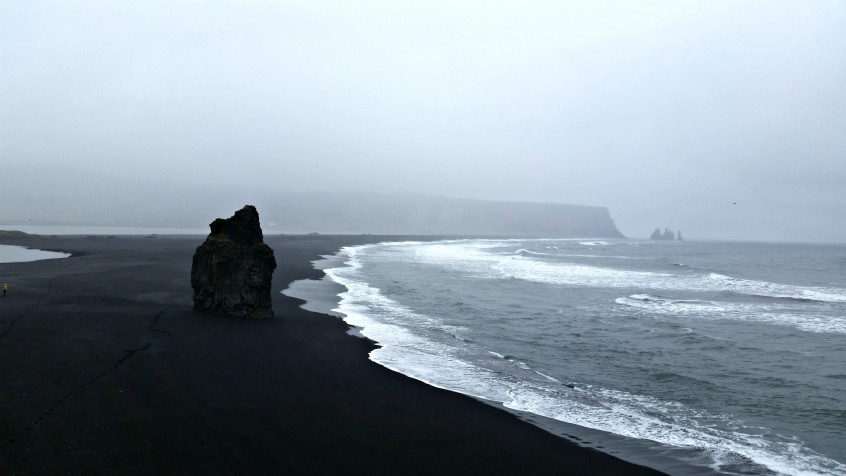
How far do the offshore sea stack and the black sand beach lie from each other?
5.73 feet

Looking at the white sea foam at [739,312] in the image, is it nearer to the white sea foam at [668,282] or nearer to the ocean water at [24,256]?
the white sea foam at [668,282]

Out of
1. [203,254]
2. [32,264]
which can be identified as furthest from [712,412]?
[32,264]

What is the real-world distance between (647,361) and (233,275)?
13376mm

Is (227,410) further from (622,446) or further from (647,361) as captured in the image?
(647,361)

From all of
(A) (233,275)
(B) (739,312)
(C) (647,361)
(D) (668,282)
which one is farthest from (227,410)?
(D) (668,282)

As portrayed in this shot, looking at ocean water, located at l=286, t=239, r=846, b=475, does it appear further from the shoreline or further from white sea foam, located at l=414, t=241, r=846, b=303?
white sea foam, located at l=414, t=241, r=846, b=303

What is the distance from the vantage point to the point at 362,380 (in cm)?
1185

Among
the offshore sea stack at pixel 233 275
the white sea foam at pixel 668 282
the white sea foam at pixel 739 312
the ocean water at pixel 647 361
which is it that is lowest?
the ocean water at pixel 647 361

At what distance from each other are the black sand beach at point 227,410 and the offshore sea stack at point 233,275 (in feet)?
5.73

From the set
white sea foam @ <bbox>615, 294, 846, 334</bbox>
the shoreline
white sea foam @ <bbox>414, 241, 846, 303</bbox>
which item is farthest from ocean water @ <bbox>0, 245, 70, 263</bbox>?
white sea foam @ <bbox>615, 294, 846, 334</bbox>

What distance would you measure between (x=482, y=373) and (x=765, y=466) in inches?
246

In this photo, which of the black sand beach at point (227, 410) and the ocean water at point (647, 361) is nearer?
the black sand beach at point (227, 410)

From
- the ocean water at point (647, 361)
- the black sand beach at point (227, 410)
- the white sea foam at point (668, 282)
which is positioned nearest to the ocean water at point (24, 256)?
the ocean water at point (647, 361)

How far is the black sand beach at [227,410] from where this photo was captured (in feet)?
23.9
